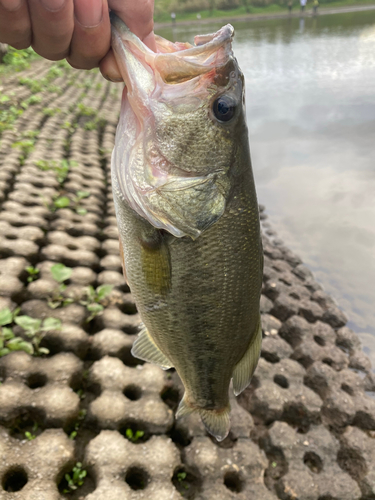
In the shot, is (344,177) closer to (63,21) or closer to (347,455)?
(347,455)

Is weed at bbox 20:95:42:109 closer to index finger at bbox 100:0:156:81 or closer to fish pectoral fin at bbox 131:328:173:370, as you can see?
index finger at bbox 100:0:156:81

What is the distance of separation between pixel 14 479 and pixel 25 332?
3.05 ft

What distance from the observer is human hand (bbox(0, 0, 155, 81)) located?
49.4 inches

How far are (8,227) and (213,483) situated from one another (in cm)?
279

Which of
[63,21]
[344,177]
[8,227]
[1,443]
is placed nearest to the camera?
[63,21]

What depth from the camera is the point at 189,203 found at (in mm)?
1436

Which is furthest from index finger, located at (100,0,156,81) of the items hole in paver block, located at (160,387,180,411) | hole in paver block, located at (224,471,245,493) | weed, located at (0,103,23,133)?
weed, located at (0,103,23,133)

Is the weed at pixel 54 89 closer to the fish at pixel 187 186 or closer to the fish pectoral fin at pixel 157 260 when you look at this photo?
the fish at pixel 187 186

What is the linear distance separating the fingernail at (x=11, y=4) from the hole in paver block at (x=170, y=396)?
235cm

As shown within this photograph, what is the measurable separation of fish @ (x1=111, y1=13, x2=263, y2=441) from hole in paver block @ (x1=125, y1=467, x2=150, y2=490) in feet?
3.51

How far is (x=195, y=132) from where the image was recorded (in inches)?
56.1

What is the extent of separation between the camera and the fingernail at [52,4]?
1.23 metres

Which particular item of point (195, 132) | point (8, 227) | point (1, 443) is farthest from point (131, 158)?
point (8, 227)

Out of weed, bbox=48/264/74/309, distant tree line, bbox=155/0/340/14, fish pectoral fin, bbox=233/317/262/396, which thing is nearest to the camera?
fish pectoral fin, bbox=233/317/262/396
